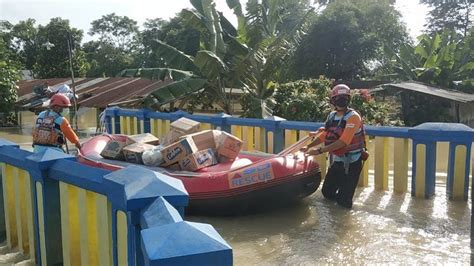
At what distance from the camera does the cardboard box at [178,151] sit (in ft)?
17.3

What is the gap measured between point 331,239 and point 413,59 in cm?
1807

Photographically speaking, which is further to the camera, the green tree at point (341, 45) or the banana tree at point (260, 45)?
the green tree at point (341, 45)

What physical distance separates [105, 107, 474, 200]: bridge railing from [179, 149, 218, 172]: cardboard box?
66.4 inches

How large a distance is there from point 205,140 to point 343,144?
1.59 meters

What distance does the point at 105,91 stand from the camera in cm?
1998

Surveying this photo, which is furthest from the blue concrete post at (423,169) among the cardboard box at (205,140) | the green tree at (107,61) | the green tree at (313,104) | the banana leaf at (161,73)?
the green tree at (107,61)

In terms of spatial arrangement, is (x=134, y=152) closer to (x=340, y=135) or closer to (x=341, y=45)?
(x=340, y=135)

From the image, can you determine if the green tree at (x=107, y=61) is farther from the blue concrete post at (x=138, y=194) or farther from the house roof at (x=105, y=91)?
the blue concrete post at (x=138, y=194)

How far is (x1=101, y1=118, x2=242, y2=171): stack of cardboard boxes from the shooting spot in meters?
5.30

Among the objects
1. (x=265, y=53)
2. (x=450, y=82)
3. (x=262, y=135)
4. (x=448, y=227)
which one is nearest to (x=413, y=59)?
(x=450, y=82)

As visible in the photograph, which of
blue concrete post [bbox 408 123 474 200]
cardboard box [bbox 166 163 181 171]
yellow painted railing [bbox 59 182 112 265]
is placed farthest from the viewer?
blue concrete post [bbox 408 123 474 200]

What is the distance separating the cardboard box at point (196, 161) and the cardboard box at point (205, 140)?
9 cm

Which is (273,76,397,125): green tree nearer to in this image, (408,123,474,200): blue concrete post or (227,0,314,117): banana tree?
(227,0,314,117): banana tree

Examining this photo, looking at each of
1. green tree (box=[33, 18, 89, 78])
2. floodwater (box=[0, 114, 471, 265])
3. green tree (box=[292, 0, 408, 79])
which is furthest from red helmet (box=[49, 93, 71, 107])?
green tree (box=[33, 18, 89, 78])
